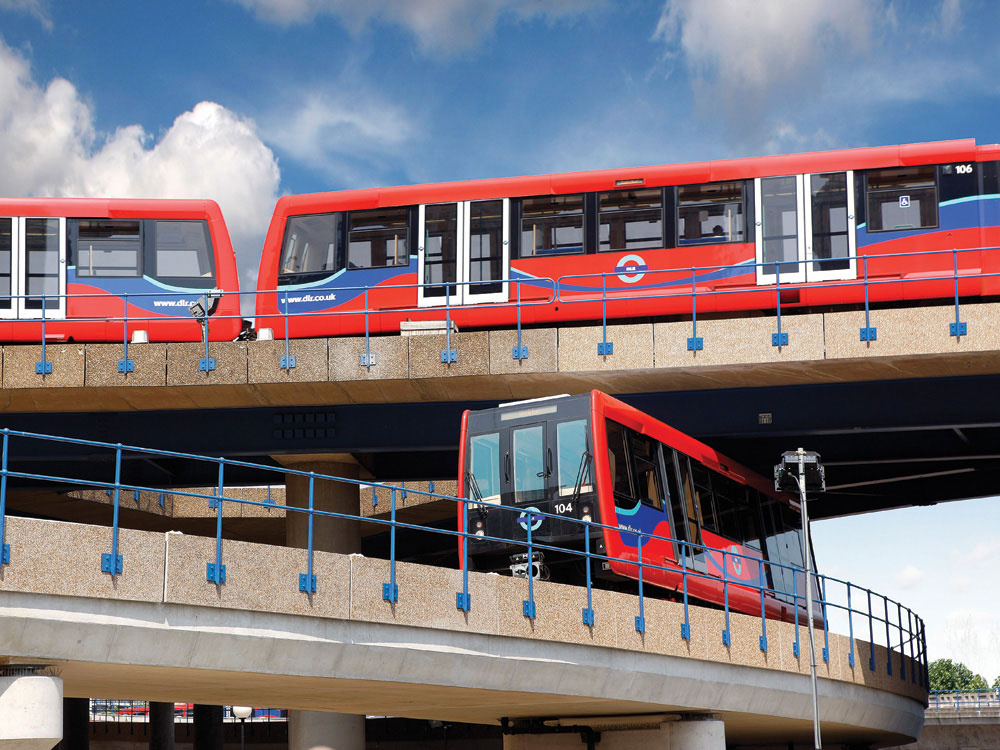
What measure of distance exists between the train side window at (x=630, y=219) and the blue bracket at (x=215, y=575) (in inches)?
475

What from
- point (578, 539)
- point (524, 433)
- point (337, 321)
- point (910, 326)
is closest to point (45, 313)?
point (337, 321)

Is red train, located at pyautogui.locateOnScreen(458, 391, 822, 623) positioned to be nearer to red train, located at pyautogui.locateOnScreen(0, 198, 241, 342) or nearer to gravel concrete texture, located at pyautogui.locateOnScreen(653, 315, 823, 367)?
gravel concrete texture, located at pyautogui.locateOnScreen(653, 315, 823, 367)

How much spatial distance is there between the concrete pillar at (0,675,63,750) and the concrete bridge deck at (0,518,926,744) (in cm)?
21

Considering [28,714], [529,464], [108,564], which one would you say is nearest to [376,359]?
[529,464]

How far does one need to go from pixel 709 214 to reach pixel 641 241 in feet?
4.12

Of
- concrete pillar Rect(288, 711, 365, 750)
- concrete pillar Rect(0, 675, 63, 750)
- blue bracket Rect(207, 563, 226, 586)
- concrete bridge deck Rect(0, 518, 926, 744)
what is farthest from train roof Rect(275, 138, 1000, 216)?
concrete pillar Rect(0, 675, 63, 750)

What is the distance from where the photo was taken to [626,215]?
21406mm

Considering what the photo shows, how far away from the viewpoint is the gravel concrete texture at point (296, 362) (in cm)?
1980

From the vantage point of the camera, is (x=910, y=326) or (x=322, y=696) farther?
(x=910, y=326)

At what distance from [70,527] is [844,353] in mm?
12132

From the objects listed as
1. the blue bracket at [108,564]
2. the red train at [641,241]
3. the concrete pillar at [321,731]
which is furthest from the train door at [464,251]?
the blue bracket at [108,564]

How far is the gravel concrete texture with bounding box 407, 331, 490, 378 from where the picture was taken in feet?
63.7

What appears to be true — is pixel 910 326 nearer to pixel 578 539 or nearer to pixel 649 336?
pixel 649 336

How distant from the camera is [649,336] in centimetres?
1912
